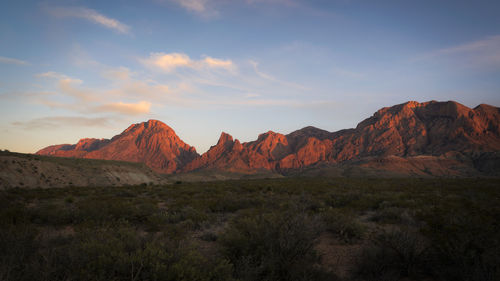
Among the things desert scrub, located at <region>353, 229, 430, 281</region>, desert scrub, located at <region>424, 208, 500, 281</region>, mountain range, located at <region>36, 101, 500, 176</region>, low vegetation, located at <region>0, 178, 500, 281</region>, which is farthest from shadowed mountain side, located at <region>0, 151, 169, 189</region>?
mountain range, located at <region>36, 101, 500, 176</region>

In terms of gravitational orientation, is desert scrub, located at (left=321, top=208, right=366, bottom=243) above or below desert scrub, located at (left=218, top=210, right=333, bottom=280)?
below

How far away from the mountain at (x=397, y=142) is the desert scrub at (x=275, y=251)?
391 ft

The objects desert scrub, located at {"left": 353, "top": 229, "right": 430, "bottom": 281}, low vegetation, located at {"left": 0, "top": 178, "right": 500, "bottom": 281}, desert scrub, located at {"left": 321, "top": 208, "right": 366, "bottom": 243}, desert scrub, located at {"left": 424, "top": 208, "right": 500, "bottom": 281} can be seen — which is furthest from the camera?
desert scrub, located at {"left": 321, "top": 208, "right": 366, "bottom": 243}

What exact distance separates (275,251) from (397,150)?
567ft

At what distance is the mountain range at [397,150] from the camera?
109 m

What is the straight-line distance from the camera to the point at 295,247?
15.8 feet

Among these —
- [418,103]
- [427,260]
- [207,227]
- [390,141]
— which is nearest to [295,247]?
[427,260]

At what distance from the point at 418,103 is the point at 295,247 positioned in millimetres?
230307

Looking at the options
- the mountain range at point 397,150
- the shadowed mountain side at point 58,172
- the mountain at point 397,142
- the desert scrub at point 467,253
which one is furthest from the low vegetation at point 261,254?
the mountain at point 397,142

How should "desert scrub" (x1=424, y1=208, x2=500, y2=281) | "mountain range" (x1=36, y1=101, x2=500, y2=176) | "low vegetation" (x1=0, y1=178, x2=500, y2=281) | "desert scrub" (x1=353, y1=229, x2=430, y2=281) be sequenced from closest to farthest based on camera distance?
"low vegetation" (x1=0, y1=178, x2=500, y2=281)
"desert scrub" (x1=424, y1=208, x2=500, y2=281)
"desert scrub" (x1=353, y1=229, x2=430, y2=281)
"mountain range" (x1=36, y1=101, x2=500, y2=176)

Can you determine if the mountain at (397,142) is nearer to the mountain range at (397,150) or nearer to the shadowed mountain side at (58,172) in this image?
the mountain range at (397,150)

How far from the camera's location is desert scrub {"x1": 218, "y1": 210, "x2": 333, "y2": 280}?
433cm

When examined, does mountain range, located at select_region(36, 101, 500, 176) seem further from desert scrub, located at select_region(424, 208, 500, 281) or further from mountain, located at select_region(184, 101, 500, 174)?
desert scrub, located at select_region(424, 208, 500, 281)

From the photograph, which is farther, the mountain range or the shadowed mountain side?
the mountain range
